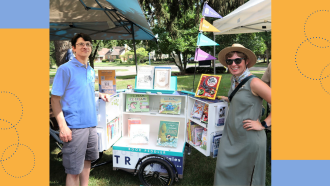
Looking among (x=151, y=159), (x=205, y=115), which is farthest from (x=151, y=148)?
(x=205, y=115)

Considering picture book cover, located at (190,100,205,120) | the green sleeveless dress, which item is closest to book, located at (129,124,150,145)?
picture book cover, located at (190,100,205,120)

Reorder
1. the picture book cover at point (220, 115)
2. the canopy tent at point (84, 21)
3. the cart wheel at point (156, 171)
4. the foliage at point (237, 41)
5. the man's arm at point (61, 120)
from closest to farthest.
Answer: the man's arm at point (61, 120) → the picture book cover at point (220, 115) → the cart wheel at point (156, 171) → the canopy tent at point (84, 21) → the foliage at point (237, 41)

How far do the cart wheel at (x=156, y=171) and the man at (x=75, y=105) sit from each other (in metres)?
0.87

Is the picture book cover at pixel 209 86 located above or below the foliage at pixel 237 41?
below

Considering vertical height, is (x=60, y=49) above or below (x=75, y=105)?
above

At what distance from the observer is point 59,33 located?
4.96m

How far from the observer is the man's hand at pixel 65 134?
196cm

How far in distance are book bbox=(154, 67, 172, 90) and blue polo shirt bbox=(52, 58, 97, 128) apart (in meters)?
1.10

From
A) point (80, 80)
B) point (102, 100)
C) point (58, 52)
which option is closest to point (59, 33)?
point (58, 52)

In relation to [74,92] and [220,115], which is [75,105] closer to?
[74,92]

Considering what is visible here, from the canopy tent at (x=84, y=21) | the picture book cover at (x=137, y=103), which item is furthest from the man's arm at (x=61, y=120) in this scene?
the canopy tent at (x=84, y=21)

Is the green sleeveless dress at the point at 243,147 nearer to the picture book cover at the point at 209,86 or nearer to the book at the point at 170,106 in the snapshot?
the picture book cover at the point at 209,86

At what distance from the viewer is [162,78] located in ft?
9.93

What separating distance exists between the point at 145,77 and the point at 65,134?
145cm
